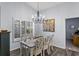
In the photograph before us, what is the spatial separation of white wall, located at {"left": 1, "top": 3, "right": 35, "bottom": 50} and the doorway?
74 centimetres

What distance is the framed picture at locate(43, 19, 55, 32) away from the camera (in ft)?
6.36

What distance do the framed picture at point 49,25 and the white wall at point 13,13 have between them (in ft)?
1.08

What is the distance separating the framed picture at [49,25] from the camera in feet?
6.36

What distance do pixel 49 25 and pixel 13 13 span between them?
0.75m

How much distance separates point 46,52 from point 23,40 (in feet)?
1.72

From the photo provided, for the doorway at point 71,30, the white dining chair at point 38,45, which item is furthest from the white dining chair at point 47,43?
the doorway at point 71,30

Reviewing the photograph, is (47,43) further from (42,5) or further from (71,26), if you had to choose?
(42,5)

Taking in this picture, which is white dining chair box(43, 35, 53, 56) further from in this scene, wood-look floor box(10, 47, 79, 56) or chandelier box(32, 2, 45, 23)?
chandelier box(32, 2, 45, 23)

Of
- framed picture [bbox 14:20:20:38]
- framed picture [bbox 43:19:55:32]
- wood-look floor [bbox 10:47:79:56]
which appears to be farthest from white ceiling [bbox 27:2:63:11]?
wood-look floor [bbox 10:47:79:56]

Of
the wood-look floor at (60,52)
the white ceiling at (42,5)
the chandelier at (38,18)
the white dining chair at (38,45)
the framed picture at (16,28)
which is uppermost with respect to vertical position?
the white ceiling at (42,5)

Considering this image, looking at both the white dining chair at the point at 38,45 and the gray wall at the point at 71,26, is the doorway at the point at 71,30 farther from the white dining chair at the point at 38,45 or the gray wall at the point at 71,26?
the white dining chair at the point at 38,45

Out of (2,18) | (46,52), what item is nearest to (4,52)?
(2,18)

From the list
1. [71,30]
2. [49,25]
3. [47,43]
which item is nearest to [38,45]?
[47,43]

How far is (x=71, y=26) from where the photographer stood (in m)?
1.91
